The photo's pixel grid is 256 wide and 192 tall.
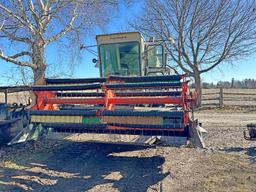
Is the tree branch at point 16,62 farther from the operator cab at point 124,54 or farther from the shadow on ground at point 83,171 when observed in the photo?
the shadow on ground at point 83,171

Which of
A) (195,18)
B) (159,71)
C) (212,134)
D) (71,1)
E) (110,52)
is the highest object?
(195,18)

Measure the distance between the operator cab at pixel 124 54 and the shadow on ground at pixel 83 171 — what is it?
3186 millimetres

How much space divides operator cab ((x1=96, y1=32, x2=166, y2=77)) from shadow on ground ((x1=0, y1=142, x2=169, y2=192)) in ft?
10.5

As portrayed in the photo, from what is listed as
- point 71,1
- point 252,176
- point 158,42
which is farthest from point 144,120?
point 71,1

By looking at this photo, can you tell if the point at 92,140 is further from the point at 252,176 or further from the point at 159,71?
the point at 159,71

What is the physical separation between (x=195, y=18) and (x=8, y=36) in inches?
424

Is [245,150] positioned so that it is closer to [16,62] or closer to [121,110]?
[121,110]

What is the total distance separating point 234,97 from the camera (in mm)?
18500

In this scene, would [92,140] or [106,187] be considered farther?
[92,140]

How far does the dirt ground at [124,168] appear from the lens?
12.6 ft

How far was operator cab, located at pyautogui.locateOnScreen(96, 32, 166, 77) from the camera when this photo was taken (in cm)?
812

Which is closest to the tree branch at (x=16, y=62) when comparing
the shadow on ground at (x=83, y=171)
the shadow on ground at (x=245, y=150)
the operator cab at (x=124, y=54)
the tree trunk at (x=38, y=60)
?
the tree trunk at (x=38, y=60)

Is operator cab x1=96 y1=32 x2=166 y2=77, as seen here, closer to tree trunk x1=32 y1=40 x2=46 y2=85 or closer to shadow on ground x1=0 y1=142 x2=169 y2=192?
tree trunk x1=32 y1=40 x2=46 y2=85

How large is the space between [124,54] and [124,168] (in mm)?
4577
